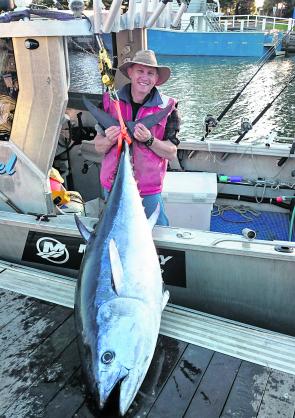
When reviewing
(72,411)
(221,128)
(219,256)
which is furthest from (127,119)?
(221,128)

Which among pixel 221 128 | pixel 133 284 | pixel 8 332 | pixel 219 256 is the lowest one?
pixel 221 128

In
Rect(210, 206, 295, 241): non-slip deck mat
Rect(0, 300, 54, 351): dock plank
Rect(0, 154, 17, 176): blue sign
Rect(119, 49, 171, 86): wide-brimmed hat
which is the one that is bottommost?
Rect(210, 206, 295, 241): non-slip deck mat

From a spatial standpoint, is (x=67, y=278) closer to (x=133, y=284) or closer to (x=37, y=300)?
(x=37, y=300)

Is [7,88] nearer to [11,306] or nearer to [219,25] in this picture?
[11,306]

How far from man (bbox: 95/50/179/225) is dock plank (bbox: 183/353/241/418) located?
1290mm

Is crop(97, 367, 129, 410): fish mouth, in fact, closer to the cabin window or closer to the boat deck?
the boat deck

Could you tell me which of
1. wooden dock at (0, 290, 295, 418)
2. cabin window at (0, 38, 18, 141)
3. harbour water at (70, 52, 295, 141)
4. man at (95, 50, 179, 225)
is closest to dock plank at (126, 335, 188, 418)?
wooden dock at (0, 290, 295, 418)

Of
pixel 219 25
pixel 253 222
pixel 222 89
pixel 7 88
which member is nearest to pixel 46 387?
pixel 7 88

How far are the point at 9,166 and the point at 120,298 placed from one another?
1.86 metres

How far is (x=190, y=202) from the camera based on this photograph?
3.96 m

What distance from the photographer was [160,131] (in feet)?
9.71

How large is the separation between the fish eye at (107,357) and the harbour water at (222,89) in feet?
9.00

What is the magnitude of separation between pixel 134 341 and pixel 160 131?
5.25 feet

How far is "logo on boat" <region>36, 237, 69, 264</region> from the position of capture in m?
3.25
